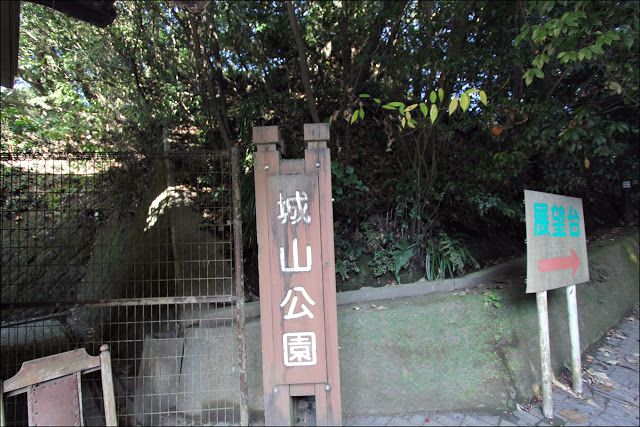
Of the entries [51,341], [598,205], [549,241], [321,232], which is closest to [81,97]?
[51,341]

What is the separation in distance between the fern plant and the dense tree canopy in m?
0.03

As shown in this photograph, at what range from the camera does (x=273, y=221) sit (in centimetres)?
288

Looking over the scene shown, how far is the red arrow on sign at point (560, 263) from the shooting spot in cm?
339

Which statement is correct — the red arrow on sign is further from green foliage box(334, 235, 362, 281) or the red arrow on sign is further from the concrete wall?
green foliage box(334, 235, 362, 281)

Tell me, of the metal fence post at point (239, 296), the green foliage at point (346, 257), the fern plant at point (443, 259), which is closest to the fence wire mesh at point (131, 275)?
the metal fence post at point (239, 296)

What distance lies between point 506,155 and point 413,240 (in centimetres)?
157

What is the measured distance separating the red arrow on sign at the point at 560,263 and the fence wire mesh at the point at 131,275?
9.64 ft

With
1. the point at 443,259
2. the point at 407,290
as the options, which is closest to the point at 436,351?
the point at 407,290

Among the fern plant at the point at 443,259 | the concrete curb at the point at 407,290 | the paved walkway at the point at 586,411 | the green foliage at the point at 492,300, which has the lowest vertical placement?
the paved walkway at the point at 586,411

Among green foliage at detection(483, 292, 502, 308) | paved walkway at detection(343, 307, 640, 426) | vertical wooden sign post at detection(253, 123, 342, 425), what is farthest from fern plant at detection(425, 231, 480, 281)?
vertical wooden sign post at detection(253, 123, 342, 425)

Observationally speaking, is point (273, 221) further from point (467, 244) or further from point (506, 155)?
point (467, 244)

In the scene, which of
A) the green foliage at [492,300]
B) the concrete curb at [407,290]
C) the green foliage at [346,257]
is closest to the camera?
the green foliage at [492,300]

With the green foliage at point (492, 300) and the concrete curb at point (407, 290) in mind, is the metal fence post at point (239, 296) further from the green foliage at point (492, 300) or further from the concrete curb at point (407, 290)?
the green foliage at point (492, 300)

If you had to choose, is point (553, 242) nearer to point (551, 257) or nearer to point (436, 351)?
point (551, 257)
